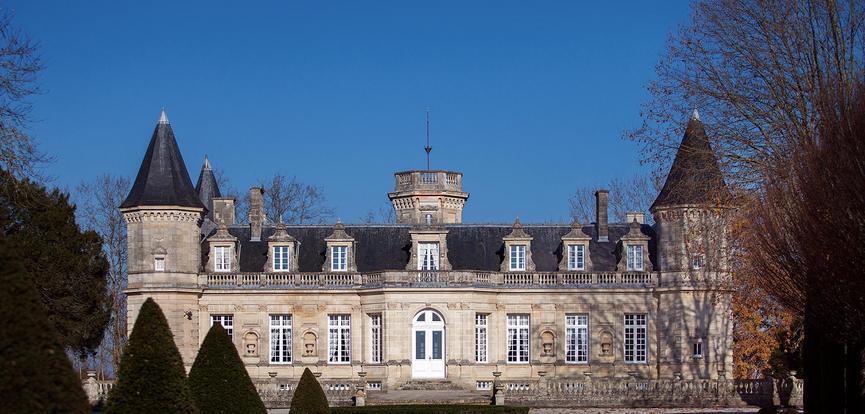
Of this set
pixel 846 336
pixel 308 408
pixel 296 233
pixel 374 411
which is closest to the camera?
pixel 846 336

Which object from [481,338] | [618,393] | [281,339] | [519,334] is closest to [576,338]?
[519,334]

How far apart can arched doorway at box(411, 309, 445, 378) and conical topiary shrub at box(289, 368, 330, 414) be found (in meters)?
15.7

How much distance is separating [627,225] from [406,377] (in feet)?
31.0

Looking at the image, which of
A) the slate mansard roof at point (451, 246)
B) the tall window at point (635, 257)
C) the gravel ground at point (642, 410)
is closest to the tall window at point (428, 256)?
the slate mansard roof at point (451, 246)

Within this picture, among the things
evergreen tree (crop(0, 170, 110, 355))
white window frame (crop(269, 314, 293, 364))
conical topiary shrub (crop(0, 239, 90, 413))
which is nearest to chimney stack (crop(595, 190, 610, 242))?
white window frame (crop(269, 314, 293, 364))

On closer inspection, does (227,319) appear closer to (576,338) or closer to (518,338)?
(518,338)

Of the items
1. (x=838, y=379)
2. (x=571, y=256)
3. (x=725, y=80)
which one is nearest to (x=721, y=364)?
(x=571, y=256)

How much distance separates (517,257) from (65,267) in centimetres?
1471

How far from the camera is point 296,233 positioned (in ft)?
138

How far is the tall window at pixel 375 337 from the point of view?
39.7m

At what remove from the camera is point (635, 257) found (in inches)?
1598

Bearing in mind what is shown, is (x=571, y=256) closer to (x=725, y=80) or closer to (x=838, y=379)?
(x=725, y=80)

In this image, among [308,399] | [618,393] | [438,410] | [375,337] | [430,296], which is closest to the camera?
[308,399]

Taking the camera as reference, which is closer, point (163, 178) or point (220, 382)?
point (220, 382)
